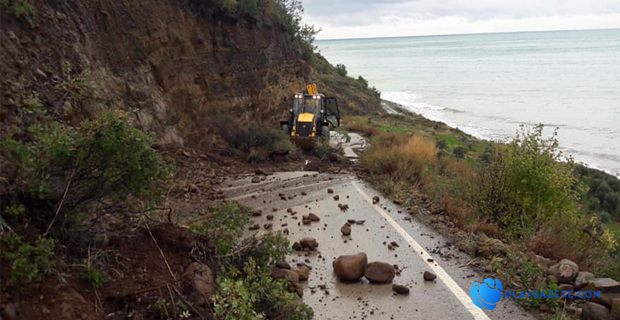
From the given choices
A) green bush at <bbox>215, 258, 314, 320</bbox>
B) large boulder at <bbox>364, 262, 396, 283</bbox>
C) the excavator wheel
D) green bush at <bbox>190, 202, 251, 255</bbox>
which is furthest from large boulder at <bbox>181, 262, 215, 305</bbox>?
the excavator wheel

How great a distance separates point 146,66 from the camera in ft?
49.9

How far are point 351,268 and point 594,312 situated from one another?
10.2 ft

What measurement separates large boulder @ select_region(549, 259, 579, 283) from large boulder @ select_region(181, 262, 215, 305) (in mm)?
4780

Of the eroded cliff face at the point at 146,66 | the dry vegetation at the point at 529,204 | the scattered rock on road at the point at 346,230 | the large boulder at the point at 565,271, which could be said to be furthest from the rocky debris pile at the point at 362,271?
the eroded cliff face at the point at 146,66

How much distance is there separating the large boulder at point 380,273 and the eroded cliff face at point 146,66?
3.93 meters

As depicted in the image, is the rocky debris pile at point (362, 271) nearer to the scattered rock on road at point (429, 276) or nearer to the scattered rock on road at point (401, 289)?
the scattered rock on road at point (401, 289)

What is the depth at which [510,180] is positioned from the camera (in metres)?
10.4

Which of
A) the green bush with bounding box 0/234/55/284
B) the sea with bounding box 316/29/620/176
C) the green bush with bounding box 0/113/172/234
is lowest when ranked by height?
the sea with bounding box 316/29/620/176

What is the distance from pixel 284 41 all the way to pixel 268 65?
11.3 ft

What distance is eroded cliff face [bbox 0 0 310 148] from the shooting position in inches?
384

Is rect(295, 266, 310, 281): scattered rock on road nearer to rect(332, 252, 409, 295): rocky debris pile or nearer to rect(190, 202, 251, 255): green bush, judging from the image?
rect(332, 252, 409, 295): rocky debris pile

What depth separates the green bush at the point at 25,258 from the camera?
3.97 m

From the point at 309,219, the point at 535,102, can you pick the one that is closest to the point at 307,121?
the point at 309,219

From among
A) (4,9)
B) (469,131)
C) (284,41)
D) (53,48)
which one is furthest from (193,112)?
(469,131)
